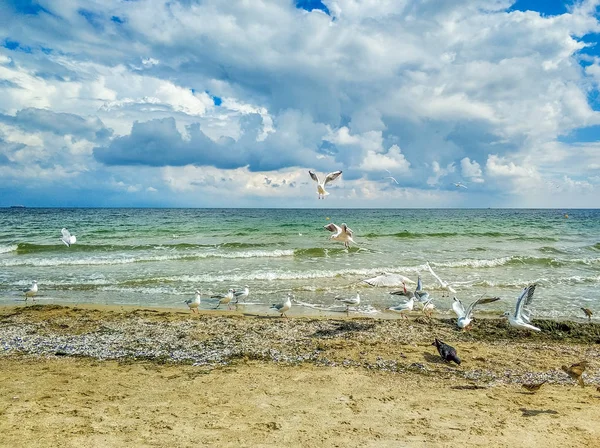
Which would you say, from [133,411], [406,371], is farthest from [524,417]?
[133,411]

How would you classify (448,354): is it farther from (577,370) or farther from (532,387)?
(577,370)

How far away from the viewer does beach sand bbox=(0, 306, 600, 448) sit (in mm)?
4676

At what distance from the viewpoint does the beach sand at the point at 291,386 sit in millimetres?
4676

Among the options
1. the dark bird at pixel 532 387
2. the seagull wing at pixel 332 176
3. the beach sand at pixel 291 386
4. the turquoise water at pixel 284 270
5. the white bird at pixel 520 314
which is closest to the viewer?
the beach sand at pixel 291 386

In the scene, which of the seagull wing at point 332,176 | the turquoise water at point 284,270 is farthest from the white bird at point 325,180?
the turquoise water at point 284,270

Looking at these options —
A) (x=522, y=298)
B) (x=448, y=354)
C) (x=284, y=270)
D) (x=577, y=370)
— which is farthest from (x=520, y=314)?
(x=284, y=270)

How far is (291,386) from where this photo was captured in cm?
597

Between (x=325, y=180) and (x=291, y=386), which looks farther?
(x=325, y=180)

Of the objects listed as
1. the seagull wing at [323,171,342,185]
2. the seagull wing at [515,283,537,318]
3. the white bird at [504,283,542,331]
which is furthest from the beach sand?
the seagull wing at [323,171,342,185]

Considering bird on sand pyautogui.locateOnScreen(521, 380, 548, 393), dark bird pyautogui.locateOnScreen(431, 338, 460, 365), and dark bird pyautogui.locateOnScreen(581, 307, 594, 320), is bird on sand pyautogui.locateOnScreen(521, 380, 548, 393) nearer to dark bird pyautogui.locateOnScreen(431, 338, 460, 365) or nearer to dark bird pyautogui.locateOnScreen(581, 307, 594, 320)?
dark bird pyautogui.locateOnScreen(431, 338, 460, 365)

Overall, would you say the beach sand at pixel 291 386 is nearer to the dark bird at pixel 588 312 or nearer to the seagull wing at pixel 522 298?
the seagull wing at pixel 522 298

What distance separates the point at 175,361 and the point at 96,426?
235cm

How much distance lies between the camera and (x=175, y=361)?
7105 mm

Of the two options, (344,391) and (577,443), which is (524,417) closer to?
(577,443)
